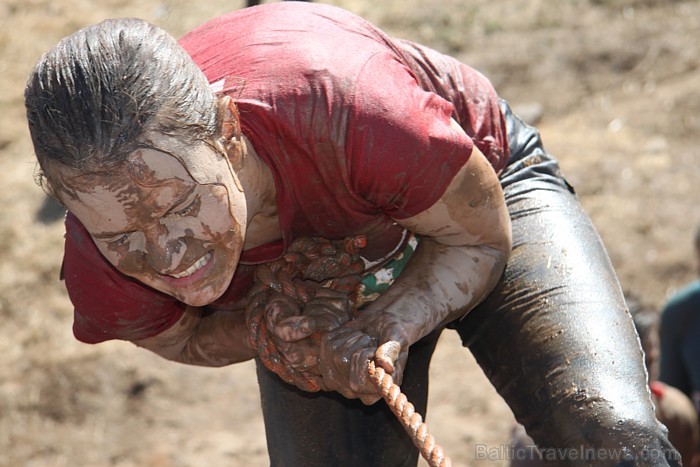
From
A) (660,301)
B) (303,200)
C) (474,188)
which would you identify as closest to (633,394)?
(474,188)

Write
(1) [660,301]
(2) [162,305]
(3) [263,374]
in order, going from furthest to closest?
(1) [660,301], (3) [263,374], (2) [162,305]

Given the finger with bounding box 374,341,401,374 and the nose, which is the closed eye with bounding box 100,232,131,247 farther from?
the finger with bounding box 374,341,401,374

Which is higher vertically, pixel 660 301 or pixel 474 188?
pixel 474 188

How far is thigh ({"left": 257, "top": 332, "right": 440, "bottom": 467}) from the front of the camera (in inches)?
101

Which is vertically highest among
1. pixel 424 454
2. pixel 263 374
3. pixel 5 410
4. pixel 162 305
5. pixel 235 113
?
pixel 235 113

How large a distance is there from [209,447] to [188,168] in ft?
8.56

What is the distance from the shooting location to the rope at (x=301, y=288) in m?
2.31

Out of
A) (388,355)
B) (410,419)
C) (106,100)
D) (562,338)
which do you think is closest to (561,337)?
(562,338)

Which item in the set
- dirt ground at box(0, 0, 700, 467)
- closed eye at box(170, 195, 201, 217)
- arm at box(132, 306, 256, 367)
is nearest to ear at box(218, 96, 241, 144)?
closed eye at box(170, 195, 201, 217)

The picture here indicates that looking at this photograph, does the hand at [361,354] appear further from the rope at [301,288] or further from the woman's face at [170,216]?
the woman's face at [170,216]

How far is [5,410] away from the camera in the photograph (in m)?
4.62

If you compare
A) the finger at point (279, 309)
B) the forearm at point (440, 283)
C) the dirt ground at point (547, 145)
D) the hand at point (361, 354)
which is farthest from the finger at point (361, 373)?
the dirt ground at point (547, 145)

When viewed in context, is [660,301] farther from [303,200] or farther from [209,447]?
[303,200]

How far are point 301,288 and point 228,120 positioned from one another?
1.59ft
